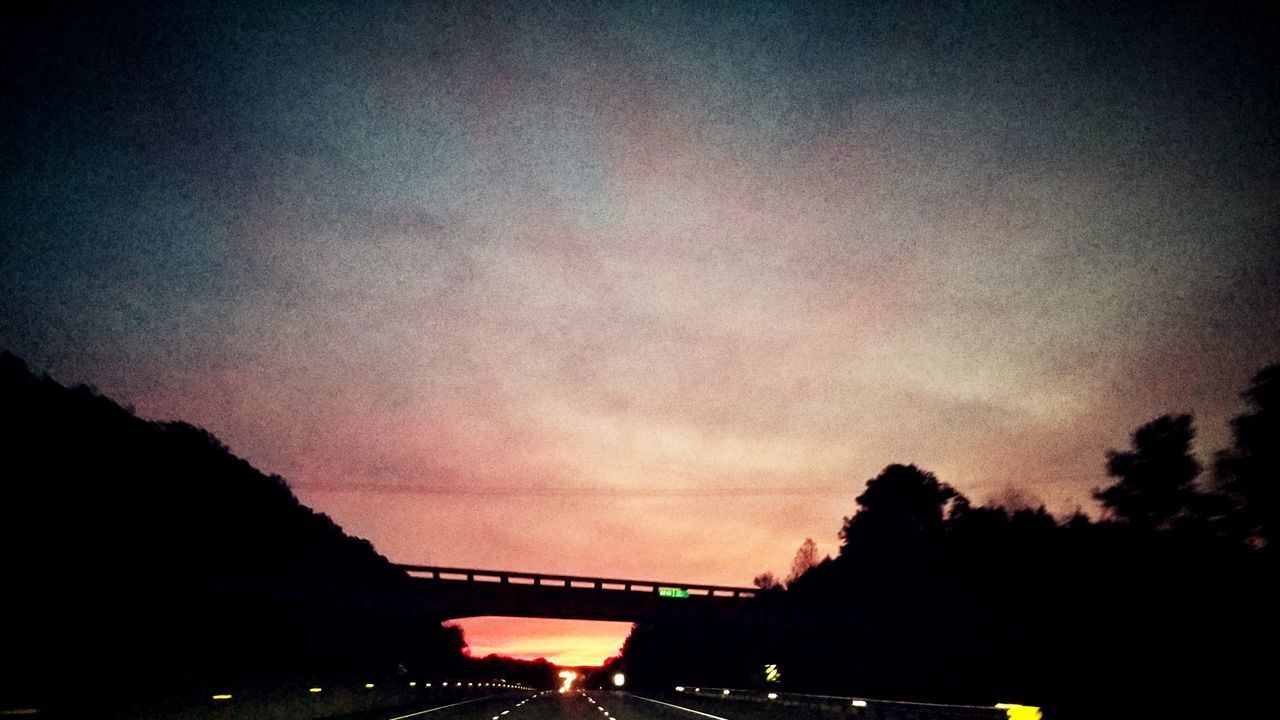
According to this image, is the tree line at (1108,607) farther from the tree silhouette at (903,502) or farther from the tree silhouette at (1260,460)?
the tree silhouette at (903,502)

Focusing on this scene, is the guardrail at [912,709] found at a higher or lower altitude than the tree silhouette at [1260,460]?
lower

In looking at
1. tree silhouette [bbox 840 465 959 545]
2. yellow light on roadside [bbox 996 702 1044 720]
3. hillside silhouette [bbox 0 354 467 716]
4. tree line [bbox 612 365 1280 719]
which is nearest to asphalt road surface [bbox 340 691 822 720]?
hillside silhouette [bbox 0 354 467 716]

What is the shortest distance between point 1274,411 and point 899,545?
6061cm

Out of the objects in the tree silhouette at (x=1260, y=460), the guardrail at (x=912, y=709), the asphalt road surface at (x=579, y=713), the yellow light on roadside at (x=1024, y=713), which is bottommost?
the asphalt road surface at (x=579, y=713)

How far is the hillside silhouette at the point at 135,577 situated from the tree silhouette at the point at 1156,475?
54721mm

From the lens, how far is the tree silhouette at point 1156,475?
199 ft

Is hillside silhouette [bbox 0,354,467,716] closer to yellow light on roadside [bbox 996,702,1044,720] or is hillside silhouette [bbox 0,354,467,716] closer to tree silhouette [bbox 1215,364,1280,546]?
yellow light on roadside [bbox 996,702,1044,720]

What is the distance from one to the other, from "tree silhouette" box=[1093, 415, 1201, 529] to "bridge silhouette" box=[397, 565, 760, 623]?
30653 millimetres

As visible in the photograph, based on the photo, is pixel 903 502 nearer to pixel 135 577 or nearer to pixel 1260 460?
pixel 1260 460

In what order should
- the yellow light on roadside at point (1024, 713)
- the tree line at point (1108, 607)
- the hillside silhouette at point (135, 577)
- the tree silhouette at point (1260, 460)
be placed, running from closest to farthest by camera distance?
the yellow light on roadside at point (1024, 713) → the hillside silhouette at point (135, 577) → the tree line at point (1108, 607) → the tree silhouette at point (1260, 460)

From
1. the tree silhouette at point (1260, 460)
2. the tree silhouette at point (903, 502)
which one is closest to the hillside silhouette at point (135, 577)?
the tree silhouette at point (1260, 460)

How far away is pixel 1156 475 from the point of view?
203 feet

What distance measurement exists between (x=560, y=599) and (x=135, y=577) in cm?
2680

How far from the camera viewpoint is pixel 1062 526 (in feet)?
267
